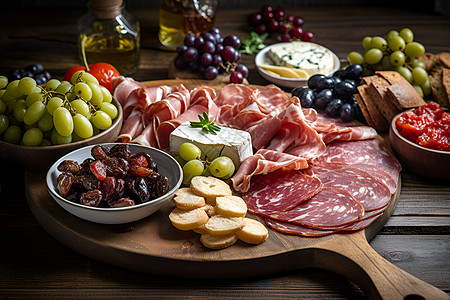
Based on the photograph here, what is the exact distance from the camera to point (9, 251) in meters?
1.29

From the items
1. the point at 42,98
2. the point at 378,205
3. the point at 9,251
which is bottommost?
the point at 9,251

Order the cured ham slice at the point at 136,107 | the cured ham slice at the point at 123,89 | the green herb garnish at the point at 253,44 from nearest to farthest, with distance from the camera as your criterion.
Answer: the cured ham slice at the point at 136,107
the cured ham slice at the point at 123,89
the green herb garnish at the point at 253,44

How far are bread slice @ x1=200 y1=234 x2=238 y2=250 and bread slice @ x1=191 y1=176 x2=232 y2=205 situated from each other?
0.43ft

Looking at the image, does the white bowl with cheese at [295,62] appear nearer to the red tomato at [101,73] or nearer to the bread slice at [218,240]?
the red tomato at [101,73]

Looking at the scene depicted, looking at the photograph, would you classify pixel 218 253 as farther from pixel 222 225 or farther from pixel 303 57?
pixel 303 57

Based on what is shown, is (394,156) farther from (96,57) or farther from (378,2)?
(378,2)

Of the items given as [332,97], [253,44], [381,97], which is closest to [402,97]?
[381,97]

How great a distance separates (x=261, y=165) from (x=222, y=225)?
0.30m

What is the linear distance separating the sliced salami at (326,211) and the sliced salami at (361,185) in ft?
0.16

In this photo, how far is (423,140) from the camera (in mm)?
1585

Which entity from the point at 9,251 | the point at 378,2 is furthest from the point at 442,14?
the point at 9,251

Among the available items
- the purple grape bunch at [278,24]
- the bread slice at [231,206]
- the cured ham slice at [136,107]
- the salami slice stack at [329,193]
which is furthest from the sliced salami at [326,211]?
the purple grape bunch at [278,24]

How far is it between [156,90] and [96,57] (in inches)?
20.9

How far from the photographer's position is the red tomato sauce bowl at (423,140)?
1565mm
